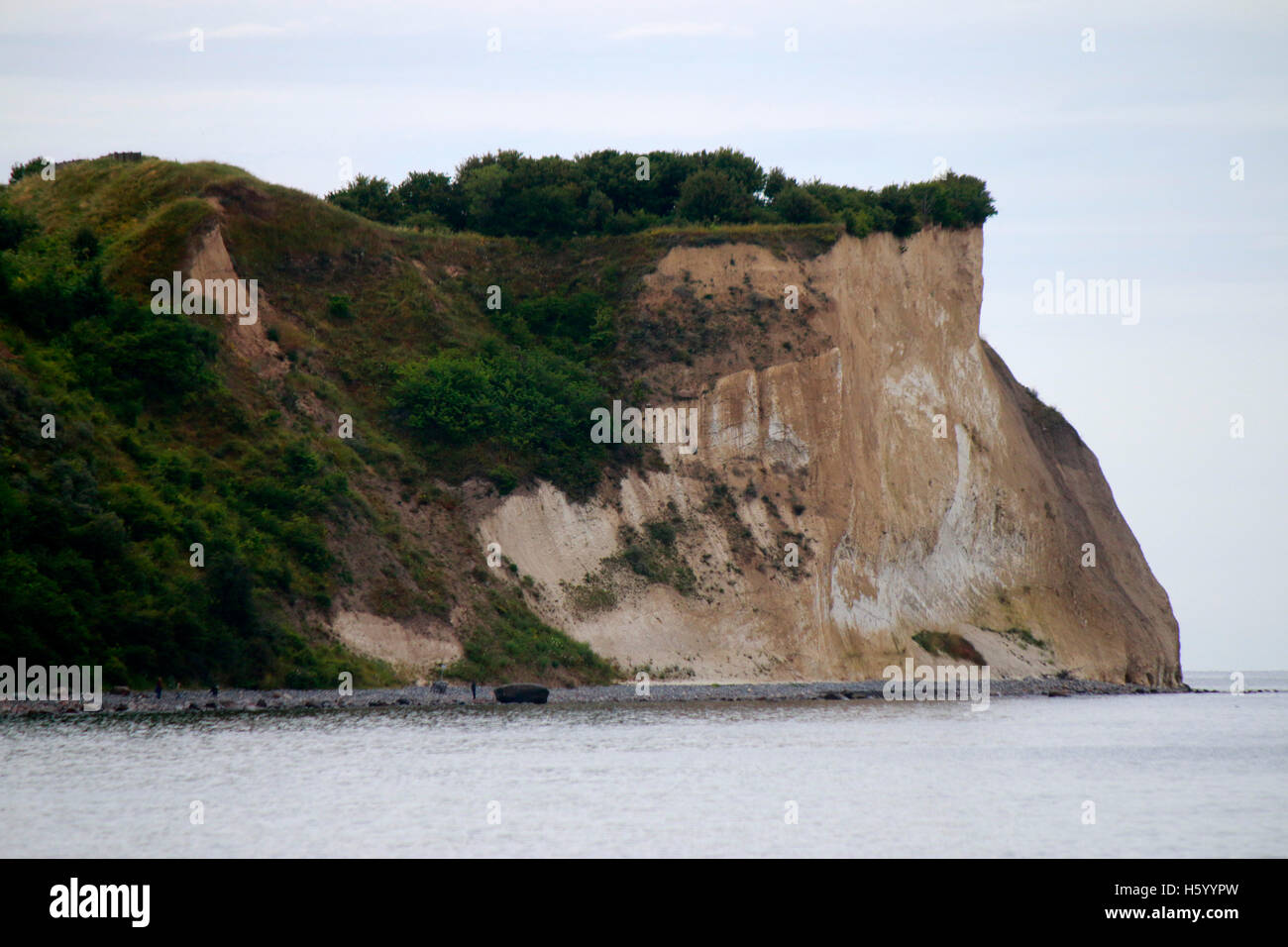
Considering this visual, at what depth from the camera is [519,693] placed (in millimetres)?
45312

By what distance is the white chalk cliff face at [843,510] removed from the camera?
54250 mm

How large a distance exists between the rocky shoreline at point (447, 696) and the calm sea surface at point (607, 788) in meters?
1.45

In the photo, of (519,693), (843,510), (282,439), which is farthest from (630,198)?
(519,693)

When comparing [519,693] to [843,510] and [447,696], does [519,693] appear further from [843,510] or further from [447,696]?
[843,510]

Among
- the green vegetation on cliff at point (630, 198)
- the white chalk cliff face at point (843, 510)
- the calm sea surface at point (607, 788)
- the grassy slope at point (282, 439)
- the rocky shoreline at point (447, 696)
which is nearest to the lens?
the calm sea surface at point (607, 788)

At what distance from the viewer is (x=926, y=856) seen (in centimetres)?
2077

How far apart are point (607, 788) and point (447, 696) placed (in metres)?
18.3

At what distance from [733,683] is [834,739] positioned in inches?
628

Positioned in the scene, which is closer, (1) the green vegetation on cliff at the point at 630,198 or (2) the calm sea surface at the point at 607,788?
(2) the calm sea surface at the point at 607,788

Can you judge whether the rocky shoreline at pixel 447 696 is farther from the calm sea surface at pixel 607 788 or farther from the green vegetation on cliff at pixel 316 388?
the calm sea surface at pixel 607 788

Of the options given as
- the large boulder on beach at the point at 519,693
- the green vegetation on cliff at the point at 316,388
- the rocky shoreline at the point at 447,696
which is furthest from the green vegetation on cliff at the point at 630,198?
the large boulder on beach at the point at 519,693

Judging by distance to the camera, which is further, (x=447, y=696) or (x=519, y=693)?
(x=519, y=693)

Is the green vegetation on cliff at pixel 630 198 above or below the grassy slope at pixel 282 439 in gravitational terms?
above

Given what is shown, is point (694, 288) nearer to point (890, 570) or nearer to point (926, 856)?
point (890, 570)
